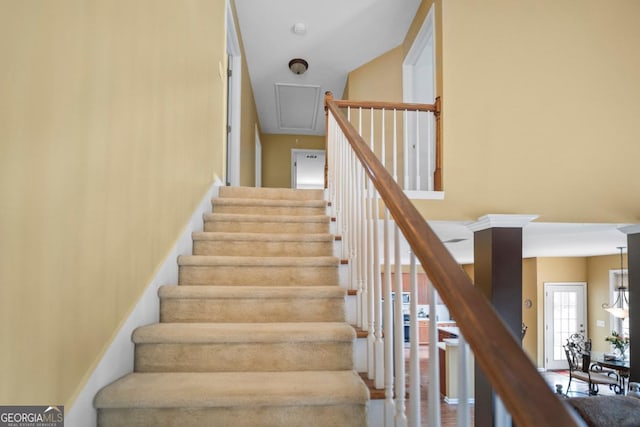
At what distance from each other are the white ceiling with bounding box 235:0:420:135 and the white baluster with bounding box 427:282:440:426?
4.56 metres

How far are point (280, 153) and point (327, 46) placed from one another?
12.7ft

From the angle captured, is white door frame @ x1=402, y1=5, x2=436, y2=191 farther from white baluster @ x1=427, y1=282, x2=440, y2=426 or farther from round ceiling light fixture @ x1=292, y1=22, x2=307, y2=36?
white baluster @ x1=427, y1=282, x2=440, y2=426

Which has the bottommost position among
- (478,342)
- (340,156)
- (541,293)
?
(541,293)

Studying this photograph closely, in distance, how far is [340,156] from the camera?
2703 mm

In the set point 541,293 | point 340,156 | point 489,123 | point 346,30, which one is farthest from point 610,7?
point 541,293

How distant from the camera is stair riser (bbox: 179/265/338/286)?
2299mm

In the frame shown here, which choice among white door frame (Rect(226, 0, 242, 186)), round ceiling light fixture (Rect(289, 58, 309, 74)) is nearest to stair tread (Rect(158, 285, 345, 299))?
white door frame (Rect(226, 0, 242, 186))

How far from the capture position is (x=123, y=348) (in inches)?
62.6

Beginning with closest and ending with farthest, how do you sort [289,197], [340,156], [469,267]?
[340,156], [289,197], [469,267]

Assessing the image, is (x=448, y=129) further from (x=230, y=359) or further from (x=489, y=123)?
(x=230, y=359)

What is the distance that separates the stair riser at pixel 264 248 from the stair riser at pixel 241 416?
4.00 feet

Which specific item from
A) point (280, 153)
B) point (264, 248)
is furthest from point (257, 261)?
point (280, 153)

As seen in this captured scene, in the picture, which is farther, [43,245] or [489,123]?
[489,123]

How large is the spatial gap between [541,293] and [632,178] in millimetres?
6200
